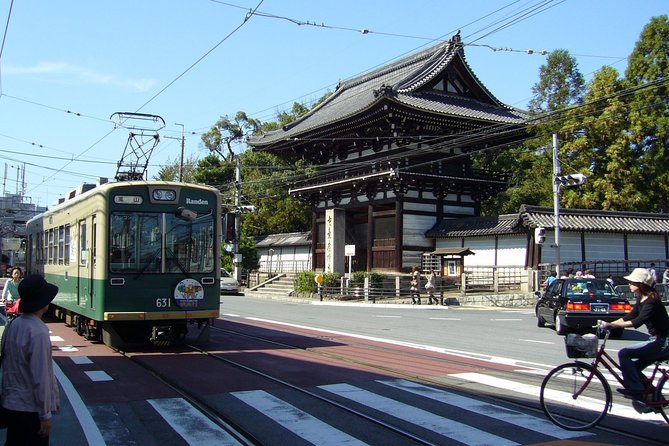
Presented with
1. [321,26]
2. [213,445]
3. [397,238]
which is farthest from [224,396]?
[397,238]

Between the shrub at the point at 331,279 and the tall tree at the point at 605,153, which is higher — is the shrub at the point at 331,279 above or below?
below

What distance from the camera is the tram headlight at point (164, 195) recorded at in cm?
1223

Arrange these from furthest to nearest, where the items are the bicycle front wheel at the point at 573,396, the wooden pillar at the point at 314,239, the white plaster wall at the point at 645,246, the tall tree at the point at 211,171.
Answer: the tall tree at the point at 211,171
the wooden pillar at the point at 314,239
the white plaster wall at the point at 645,246
the bicycle front wheel at the point at 573,396

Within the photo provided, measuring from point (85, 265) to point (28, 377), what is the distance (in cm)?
903

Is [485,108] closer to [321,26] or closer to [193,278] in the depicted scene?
[321,26]

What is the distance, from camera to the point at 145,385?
9.03 m

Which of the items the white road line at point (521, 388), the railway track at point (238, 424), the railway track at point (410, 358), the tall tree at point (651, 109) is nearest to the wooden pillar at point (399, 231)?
the tall tree at point (651, 109)

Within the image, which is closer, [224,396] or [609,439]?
[609,439]

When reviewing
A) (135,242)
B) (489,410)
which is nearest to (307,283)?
(135,242)

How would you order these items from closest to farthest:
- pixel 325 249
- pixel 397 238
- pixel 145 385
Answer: pixel 145 385 < pixel 397 238 < pixel 325 249

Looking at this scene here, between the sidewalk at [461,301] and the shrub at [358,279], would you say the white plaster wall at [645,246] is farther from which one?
the shrub at [358,279]

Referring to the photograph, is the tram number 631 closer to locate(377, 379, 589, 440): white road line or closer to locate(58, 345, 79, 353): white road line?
locate(58, 345, 79, 353): white road line

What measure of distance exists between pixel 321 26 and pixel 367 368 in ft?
34.8

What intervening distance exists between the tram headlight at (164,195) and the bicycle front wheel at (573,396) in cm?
786
